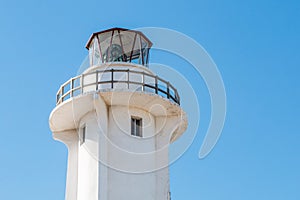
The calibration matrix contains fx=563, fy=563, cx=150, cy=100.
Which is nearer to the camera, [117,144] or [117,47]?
[117,144]

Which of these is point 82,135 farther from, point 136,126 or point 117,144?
point 136,126

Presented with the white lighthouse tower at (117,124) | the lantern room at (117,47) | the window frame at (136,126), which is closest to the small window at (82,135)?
the white lighthouse tower at (117,124)

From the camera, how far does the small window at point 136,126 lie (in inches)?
914

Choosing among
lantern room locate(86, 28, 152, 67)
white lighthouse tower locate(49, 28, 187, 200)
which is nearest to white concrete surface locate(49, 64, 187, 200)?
white lighthouse tower locate(49, 28, 187, 200)

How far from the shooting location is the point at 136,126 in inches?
922

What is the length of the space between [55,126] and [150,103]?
4376 mm

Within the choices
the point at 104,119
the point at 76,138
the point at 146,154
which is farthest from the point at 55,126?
the point at 146,154

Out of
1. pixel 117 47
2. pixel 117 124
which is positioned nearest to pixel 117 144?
pixel 117 124

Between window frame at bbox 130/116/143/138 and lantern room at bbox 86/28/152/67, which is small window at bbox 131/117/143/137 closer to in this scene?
window frame at bbox 130/116/143/138

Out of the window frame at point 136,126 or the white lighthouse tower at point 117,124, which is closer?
the white lighthouse tower at point 117,124

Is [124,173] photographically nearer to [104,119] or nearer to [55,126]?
[104,119]

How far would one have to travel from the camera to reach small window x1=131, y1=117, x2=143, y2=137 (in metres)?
23.2

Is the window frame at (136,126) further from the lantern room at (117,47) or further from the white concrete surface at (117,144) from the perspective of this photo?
the lantern room at (117,47)

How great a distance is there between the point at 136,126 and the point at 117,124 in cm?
96
